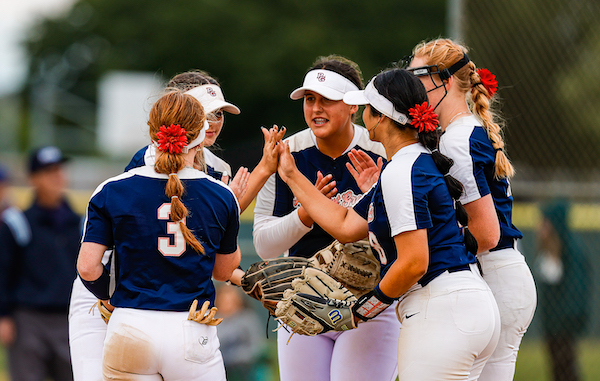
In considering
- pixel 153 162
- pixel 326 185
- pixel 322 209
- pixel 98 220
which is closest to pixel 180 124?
pixel 153 162

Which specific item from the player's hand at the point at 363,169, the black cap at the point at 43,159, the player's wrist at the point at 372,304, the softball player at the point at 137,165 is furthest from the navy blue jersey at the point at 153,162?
the black cap at the point at 43,159

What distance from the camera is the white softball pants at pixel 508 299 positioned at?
3.01m

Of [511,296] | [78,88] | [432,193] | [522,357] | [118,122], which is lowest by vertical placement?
[522,357]

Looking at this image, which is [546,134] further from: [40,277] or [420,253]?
[40,277]

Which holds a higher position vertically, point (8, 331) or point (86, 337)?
point (8, 331)

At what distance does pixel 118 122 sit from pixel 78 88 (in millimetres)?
10623

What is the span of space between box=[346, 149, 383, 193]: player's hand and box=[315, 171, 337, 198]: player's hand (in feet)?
0.37

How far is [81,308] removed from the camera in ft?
10.5

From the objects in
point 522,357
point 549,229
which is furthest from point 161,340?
point 522,357

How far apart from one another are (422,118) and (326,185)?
73 cm

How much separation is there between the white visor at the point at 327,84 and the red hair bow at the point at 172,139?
88 centimetres

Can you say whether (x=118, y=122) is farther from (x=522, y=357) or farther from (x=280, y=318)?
(x=280, y=318)

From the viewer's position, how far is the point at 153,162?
2.87 metres

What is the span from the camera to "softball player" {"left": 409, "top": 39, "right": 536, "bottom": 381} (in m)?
2.88
